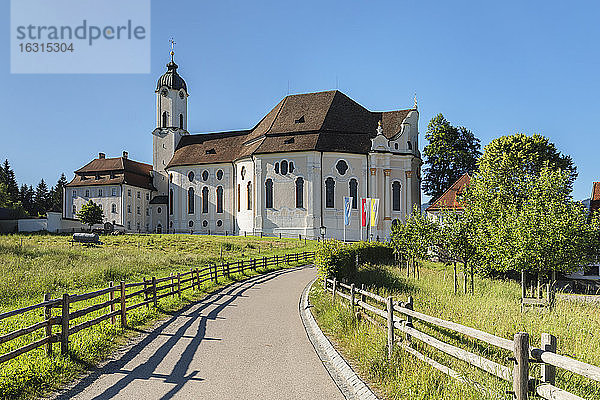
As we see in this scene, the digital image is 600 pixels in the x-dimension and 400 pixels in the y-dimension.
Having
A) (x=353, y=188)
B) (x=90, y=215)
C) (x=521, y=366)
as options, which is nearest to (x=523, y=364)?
(x=521, y=366)

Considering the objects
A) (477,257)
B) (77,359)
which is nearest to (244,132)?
(477,257)

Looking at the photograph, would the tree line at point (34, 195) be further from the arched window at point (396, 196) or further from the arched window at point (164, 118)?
the arched window at point (396, 196)

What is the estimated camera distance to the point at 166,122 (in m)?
75.6

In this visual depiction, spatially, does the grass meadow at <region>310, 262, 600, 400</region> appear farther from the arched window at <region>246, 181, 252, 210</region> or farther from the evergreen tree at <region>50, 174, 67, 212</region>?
the evergreen tree at <region>50, 174, 67, 212</region>

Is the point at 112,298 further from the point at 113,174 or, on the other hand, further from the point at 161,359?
the point at 113,174

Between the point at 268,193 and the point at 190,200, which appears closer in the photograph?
the point at 268,193

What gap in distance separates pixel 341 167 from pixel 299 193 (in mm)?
5742

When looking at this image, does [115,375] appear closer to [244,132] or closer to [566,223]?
[566,223]

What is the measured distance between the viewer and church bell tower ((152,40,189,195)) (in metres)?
74.7

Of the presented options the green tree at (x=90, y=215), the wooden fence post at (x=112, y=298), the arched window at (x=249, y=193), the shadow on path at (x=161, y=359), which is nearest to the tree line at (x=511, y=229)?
the shadow on path at (x=161, y=359)

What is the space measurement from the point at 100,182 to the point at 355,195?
3740 centimetres

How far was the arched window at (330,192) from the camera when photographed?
188 feet

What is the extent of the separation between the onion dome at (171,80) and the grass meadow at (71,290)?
34.0m

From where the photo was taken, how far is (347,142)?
58906 millimetres
